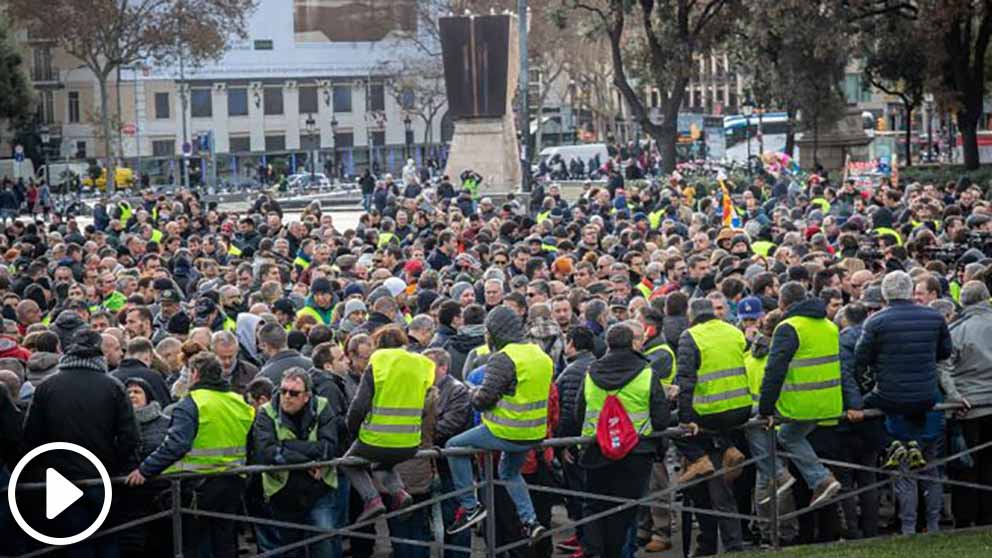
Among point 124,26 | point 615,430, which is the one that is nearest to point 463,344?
point 615,430

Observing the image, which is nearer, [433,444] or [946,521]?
[433,444]

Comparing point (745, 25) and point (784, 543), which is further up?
point (745, 25)

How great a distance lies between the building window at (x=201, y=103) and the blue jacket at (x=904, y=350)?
86013 mm

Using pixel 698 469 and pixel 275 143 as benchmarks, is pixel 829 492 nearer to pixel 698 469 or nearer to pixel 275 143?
pixel 698 469

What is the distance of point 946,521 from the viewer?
13336 millimetres

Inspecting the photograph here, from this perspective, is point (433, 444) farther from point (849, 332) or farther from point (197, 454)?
point (849, 332)

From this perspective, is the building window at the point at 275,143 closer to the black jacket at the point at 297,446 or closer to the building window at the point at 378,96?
the building window at the point at 378,96

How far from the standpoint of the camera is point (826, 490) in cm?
1219

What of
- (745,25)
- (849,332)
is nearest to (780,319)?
(849,332)

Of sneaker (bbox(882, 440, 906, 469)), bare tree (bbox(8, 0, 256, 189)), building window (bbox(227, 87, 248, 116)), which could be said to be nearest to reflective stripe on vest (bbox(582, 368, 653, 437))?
sneaker (bbox(882, 440, 906, 469))

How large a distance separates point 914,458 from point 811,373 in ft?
3.86

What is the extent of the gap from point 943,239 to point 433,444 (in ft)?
37.2
